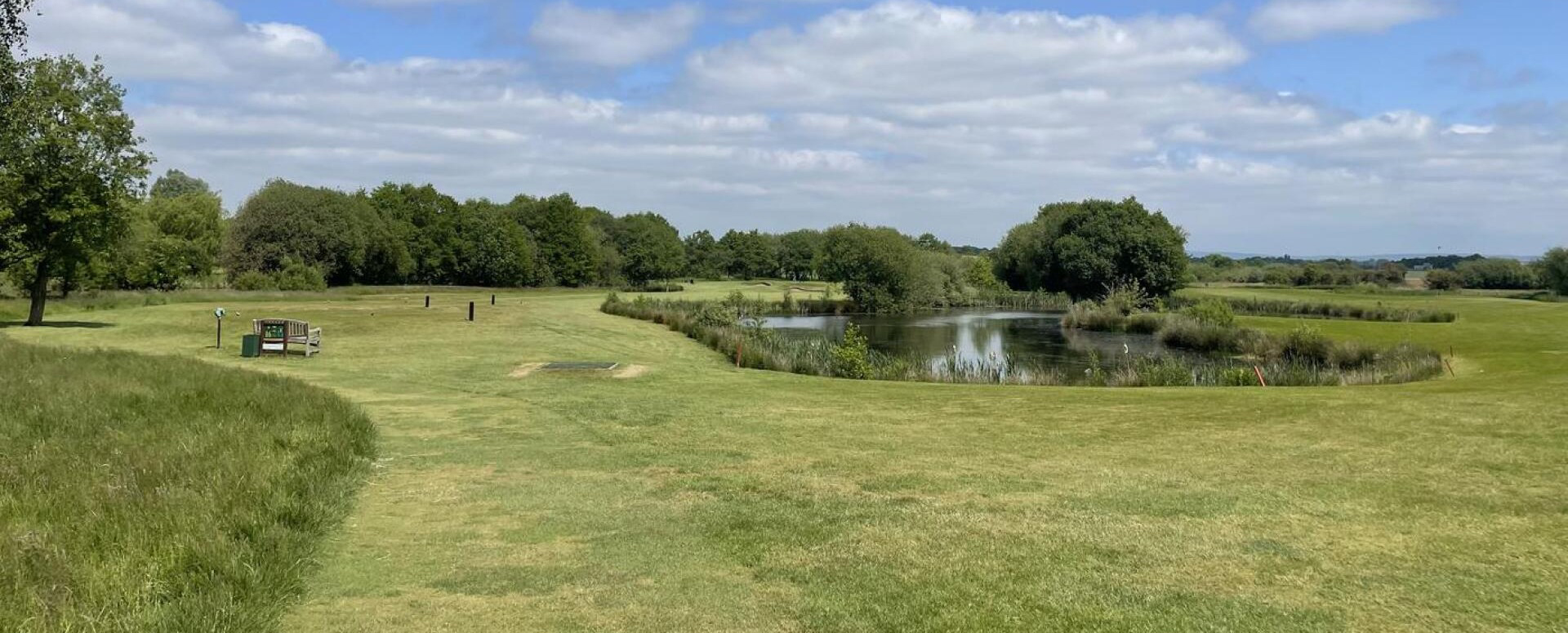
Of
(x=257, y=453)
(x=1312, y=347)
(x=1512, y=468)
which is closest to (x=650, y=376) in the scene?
(x=257, y=453)

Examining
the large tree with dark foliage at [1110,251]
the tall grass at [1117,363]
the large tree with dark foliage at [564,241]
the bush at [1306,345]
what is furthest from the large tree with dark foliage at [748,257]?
the bush at [1306,345]

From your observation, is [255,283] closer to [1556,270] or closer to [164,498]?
[164,498]

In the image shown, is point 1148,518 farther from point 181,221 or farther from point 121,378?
point 181,221

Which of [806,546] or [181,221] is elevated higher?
[181,221]

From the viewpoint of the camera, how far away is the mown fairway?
6.17 m

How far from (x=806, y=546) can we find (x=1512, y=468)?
→ 7.88 m

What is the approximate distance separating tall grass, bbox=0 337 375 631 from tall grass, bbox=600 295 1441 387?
701 inches

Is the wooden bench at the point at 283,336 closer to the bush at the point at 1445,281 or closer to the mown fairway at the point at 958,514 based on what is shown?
the mown fairway at the point at 958,514

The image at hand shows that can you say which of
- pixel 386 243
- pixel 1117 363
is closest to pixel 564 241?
pixel 386 243

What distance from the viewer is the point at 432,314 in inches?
1641

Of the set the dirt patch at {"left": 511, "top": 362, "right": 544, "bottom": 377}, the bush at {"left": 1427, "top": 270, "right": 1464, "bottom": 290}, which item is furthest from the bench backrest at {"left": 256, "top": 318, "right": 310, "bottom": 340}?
the bush at {"left": 1427, "top": 270, "right": 1464, "bottom": 290}

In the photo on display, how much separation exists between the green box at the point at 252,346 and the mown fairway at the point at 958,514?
31.3 feet

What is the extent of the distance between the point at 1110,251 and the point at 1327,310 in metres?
22.9

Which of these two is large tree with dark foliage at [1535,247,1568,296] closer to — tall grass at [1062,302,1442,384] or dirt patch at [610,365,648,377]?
tall grass at [1062,302,1442,384]
